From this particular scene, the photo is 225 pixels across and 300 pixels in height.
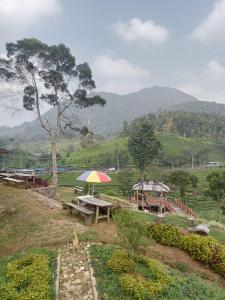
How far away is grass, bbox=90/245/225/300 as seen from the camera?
8.49 metres

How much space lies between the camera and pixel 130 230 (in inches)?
393

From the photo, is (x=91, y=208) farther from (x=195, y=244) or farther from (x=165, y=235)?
(x=195, y=244)

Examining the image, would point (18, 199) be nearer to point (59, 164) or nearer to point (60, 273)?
point (60, 273)

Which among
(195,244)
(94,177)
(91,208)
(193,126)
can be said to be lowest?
(195,244)

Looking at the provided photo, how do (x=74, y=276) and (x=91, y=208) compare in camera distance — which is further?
(x=91, y=208)

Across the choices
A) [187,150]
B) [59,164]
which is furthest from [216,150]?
[59,164]

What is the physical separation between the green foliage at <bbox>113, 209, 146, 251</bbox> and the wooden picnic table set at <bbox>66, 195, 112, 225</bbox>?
321cm

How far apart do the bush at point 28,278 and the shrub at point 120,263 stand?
1946mm

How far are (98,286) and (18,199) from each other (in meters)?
10.5

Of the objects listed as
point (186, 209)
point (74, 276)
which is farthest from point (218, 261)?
point (186, 209)

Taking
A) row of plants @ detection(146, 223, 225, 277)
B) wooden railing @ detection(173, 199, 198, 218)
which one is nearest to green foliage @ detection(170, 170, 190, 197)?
A: wooden railing @ detection(173, 199, 198, 218)

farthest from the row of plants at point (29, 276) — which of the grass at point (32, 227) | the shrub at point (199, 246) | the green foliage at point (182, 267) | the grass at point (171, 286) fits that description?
the shrub at point (199, 246)

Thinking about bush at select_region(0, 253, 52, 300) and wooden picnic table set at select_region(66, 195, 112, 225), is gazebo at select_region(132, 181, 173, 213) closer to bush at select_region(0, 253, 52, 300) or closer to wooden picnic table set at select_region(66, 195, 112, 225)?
wooden picnic table set at select_region(66, 195, 112, 225)

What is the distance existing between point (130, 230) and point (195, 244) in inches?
129
